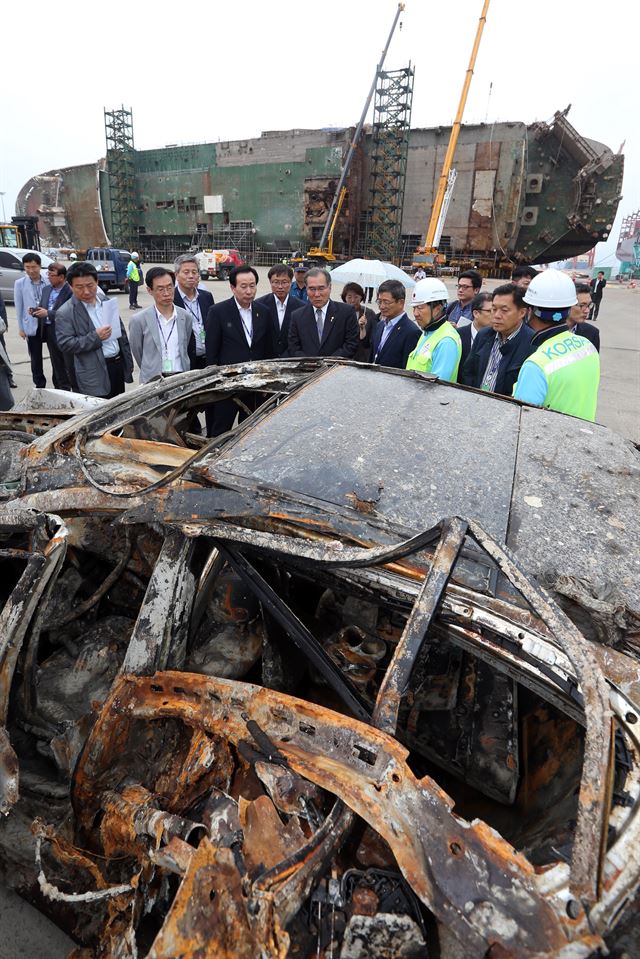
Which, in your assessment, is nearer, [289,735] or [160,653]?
[289,735]

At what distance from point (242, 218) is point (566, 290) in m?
34.3

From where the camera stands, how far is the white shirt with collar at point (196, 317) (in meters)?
4.95

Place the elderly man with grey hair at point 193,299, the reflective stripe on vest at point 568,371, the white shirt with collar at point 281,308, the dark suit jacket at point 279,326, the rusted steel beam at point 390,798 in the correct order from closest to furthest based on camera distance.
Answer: the rusted steel beam at point 390,798
the reflective stripe on vest at point 568,371
the elderly man with grey hair at point 193,299
the dark suit jacket at point 279,326
the white shirt with collar at point 281,308

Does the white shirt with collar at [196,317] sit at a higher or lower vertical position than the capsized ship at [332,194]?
lower

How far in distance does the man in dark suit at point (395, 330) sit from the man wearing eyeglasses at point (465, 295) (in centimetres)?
131

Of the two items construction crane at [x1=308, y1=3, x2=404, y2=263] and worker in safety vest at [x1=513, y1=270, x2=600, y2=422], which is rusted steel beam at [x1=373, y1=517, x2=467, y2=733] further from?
construction crane at [x1=308, y1=3, x2=404, y2=263]

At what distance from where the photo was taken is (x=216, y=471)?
1843mm

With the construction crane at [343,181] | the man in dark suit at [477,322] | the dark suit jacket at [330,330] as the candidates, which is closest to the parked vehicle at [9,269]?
the dark suit jacket at [330,330]

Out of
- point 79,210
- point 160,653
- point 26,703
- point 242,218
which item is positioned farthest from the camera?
point 79,210

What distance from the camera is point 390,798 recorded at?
1.10 meters

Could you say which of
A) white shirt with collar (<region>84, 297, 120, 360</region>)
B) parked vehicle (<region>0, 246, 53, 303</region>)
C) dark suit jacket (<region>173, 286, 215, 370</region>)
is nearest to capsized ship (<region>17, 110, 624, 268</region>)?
parked vehicle (<region>0, 246, 53, 303</region>)

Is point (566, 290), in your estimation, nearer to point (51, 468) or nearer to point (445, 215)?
point (51, 468)

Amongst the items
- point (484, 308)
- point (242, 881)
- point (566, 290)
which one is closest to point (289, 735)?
point (242, 881)

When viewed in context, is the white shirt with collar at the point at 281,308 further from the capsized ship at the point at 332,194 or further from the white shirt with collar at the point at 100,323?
the capsized ship at the point at 332,194
